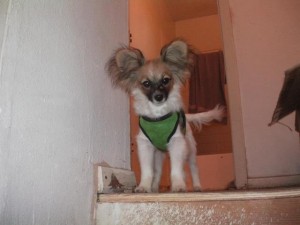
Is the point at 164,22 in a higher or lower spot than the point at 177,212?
higher

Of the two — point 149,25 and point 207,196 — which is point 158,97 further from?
point 149,25

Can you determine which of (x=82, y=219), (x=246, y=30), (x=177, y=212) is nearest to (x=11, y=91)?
(x=82, y=219)

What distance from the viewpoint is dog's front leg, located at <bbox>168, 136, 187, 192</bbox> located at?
170 centimetres

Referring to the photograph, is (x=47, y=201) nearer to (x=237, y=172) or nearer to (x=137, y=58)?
(x=137, y=58)

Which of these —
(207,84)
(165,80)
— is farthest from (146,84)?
(207,84)

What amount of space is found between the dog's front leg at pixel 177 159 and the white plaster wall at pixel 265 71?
0.68 m

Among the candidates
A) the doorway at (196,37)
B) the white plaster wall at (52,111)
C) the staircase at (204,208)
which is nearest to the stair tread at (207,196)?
the staircase at (204,208)

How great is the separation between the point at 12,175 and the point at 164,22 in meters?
4.18

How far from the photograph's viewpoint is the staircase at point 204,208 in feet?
3.12

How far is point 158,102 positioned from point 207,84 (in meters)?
2.74

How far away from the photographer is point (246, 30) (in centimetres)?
242

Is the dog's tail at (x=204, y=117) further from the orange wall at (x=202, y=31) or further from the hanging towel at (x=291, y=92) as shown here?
the orange wall at (x=202, y=31)

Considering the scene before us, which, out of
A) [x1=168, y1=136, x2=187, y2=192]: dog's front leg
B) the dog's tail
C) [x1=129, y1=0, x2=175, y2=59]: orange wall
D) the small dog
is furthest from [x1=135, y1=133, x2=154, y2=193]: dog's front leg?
[x1=129, y1=0, x2=175, y2=59]: orange wall

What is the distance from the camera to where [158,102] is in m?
1.88
